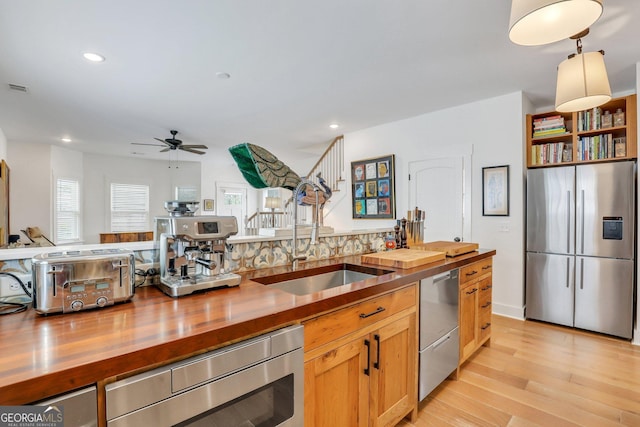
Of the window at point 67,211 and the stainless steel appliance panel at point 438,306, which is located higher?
the window at point 67,211

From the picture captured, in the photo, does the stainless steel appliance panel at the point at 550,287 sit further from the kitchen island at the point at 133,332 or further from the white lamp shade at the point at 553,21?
the kitchen island at the point at 133,332

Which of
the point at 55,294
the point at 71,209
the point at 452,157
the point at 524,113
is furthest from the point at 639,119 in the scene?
the point at 71,209

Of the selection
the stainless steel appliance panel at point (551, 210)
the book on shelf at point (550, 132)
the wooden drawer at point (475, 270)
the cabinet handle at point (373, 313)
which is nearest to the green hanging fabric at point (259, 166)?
the cabinet handle at point (373, 313)

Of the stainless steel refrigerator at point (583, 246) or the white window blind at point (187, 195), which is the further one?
the stainless steel refrigerator at point (583, 246)

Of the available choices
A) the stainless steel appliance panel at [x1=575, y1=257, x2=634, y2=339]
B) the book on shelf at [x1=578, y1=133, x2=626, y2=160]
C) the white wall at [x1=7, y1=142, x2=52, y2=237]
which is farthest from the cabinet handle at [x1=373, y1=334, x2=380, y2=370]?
the white wall at [x1=7, y1=142, x2=52, y2=237]

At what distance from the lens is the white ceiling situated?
6.86 ft

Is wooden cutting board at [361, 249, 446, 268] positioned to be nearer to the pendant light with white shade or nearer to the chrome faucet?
the chrome faucet

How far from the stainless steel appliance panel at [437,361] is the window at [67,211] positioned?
23.9 ft

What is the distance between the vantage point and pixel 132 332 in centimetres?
86

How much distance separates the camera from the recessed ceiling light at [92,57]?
259cm

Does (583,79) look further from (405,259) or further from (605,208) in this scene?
(605,208)

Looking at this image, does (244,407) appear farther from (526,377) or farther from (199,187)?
(199,187)

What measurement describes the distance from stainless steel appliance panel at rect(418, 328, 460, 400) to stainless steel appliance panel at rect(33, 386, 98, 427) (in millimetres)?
1549

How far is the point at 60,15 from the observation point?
210cm
